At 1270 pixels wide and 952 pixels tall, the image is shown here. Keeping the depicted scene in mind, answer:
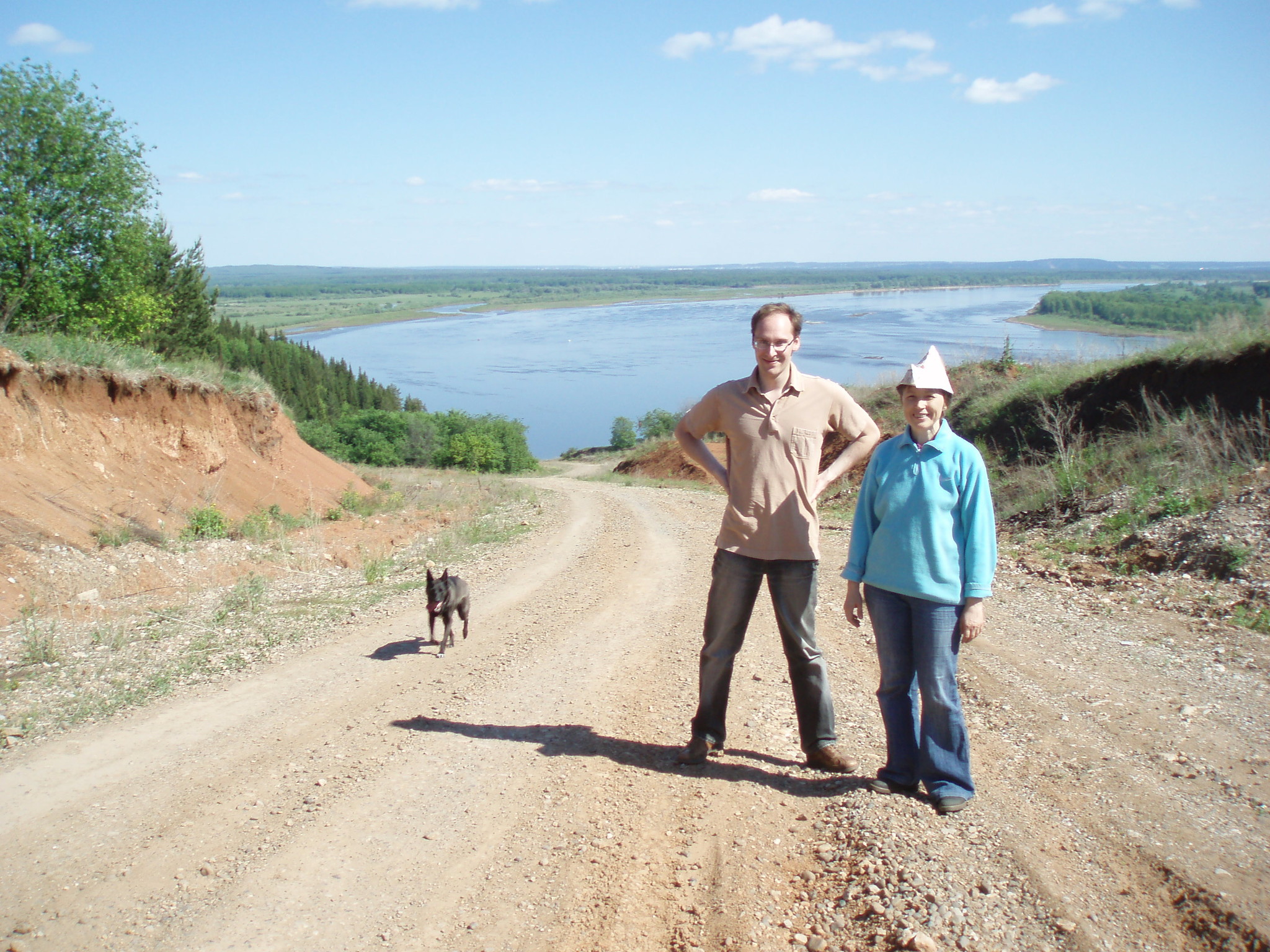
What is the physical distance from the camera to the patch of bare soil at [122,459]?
9578 millimetres

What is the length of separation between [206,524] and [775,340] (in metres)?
10.2

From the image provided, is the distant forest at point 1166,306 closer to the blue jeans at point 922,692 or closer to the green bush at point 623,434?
the blue jeans at point 922,692

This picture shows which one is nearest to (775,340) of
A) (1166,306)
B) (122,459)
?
(122,459)

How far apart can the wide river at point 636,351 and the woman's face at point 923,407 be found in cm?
1885

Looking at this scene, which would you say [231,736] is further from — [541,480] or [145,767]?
[541,480]

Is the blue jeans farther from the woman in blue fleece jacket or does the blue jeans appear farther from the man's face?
the man's face

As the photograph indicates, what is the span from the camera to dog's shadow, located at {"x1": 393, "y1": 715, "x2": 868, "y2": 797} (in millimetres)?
4117

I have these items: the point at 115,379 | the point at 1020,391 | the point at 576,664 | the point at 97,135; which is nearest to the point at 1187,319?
the point at 1020,391

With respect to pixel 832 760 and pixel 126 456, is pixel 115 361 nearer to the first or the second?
pixel 126 456

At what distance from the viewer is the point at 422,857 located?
357 centimetres

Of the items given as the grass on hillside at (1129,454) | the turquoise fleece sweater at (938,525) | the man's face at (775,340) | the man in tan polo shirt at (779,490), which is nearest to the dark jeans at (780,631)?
the man in tan polo shirt at (779,490)

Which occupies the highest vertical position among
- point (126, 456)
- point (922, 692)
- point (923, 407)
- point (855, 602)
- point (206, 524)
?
point (923, 407)

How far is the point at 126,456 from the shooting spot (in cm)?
1270

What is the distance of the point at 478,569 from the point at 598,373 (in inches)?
3178
